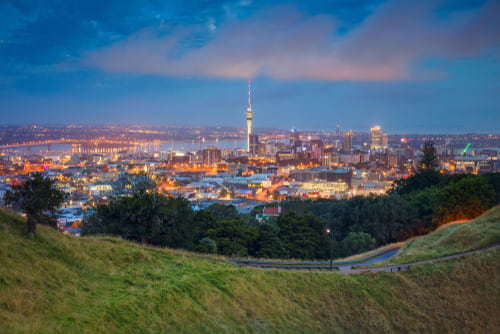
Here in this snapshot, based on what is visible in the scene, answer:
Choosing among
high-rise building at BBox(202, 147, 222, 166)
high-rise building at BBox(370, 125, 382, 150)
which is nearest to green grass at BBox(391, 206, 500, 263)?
high-rise building at BBox(202, 147, 222, 166)

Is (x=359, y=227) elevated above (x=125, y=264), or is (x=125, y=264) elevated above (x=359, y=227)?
(x=125, y=264)

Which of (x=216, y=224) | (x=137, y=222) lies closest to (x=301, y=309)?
(x=137, y=222)

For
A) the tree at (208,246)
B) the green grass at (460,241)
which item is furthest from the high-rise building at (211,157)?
the green grass at (460,241)

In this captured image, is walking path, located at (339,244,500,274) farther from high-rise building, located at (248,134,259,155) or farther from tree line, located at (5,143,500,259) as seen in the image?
high-rise building, located at (248,134,259,155)

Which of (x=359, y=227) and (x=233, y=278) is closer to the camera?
(x=233, y=278)

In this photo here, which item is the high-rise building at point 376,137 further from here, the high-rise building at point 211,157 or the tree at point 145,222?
the tree at point 145,222

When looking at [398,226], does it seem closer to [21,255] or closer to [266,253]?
[266,253]
